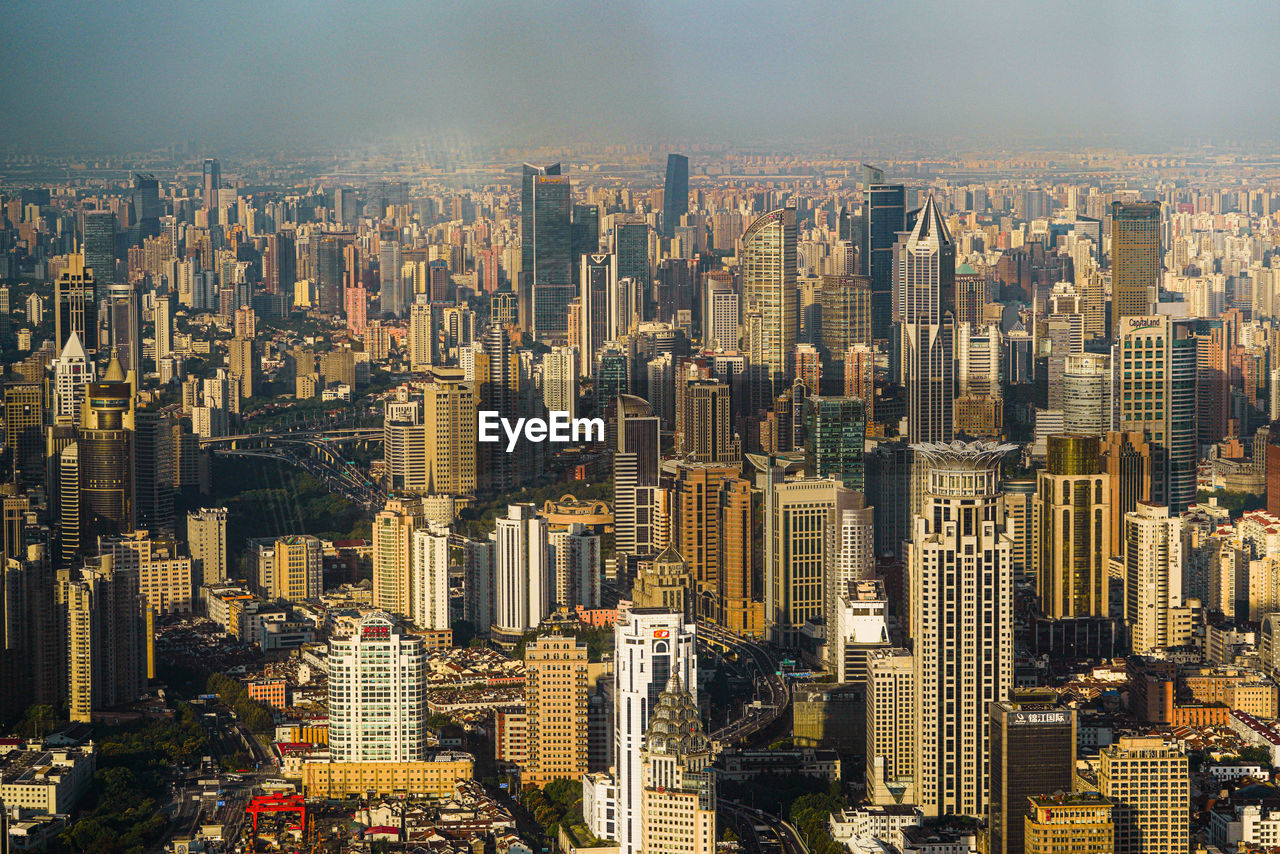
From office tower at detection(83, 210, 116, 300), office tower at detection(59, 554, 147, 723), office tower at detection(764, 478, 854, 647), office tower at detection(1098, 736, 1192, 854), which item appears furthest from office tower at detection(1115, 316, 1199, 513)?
office tower at detection(83, 210, 116, 300)

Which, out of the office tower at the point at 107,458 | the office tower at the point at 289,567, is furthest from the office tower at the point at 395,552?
the office tower at the point at 107,458

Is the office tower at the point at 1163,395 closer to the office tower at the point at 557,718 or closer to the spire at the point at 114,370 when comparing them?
the office tower at the point at 557,718

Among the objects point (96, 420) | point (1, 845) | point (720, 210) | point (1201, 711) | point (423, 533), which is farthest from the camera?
point (720, 210)

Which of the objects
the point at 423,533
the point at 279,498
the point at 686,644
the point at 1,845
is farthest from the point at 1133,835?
the point at 279,498

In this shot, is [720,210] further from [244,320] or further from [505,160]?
[244,320]

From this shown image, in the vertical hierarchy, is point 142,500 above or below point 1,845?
above

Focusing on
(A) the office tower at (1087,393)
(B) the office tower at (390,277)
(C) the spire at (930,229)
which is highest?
(C) the spire at (930,229)

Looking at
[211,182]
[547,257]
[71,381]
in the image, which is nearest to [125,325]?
[71,381]
